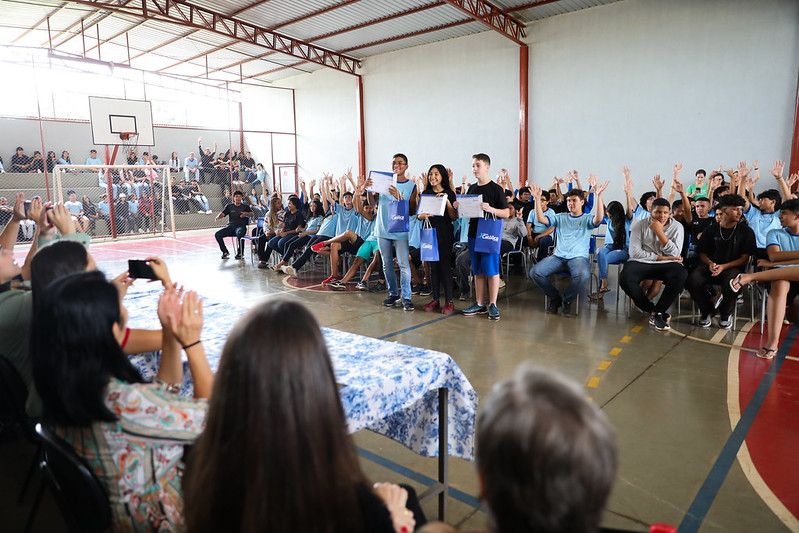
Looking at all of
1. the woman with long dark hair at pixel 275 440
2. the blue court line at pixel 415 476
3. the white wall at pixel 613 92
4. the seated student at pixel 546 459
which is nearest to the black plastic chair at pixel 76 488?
the woman with long dark hair at pixel 275 440

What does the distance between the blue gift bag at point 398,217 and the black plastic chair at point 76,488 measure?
4645 mm

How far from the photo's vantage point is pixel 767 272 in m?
4.49

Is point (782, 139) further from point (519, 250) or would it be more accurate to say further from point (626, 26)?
point (519, 250)

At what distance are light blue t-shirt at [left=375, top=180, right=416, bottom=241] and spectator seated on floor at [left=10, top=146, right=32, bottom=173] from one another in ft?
45.1

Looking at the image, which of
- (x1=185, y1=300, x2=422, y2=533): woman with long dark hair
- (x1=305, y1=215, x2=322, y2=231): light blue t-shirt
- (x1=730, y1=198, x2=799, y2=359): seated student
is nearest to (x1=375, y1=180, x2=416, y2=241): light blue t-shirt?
(x1=305, y1=215, x2=322, y2=231): light blue t-shirt

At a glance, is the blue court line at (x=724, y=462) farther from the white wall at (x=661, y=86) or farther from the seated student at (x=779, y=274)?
the white wall at (x=661, y=86)

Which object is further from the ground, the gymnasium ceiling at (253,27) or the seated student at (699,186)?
the gymnasium ceiling at (253,27)

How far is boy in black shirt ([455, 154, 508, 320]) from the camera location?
5.61 metres

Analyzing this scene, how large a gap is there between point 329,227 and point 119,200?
908cm

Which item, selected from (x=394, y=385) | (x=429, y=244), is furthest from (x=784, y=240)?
(x=394, y=385)

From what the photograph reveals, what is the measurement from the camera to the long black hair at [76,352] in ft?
4.67

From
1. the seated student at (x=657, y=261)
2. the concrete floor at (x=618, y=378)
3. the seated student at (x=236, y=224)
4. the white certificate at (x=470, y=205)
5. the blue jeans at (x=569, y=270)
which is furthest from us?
the seated student at (x=236, y=224)

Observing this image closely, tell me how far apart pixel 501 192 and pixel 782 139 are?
22.3ft

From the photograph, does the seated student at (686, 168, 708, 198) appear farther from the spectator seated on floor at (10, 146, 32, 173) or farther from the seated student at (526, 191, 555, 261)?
the spectator seated on floor at (10, 146, 32, 173)
